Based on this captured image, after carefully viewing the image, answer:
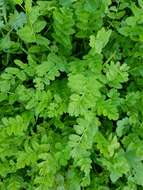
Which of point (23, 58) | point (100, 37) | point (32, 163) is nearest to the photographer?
point (100, 37)

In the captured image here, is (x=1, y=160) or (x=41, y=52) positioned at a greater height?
(x=41, y=52)

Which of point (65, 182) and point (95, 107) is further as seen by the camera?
point (65, 182)

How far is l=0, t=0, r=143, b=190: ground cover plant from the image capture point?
1.93 m

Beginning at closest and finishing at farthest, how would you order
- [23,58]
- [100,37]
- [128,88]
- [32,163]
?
1. [100,37]
2. [32,163]
3. [128,88]
4. [23,58]

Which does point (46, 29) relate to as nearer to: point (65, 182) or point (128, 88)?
point (128, 88)

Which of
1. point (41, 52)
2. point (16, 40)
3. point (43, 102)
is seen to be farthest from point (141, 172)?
point (16, 40)

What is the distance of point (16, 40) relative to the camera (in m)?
2.29

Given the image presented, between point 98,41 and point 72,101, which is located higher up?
point 98,41

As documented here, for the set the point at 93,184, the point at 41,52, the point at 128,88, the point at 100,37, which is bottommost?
the point at 93,184

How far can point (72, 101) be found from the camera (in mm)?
1819

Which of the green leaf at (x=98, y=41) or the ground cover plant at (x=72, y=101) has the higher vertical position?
the green leaf at (x=98, y=41)

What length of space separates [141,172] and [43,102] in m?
0.52

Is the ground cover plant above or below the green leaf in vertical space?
below

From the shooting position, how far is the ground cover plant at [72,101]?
1931mm
